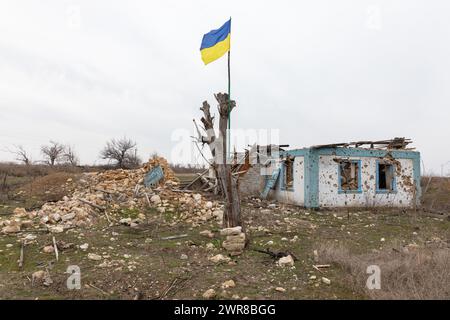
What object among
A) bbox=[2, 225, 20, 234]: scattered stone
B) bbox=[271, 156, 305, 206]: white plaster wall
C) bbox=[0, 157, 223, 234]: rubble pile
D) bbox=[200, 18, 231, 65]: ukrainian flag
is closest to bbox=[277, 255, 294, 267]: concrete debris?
bbox=[0, 157, 223, 234]: rubble pile

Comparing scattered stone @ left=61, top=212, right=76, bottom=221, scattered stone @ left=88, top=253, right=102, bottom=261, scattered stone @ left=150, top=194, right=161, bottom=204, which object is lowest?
scattered stone @ left=88, top=253, right=102, bottom=261

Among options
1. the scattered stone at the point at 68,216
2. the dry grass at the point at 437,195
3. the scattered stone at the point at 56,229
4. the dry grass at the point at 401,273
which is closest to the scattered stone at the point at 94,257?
the scattered stone at the point at 56,229

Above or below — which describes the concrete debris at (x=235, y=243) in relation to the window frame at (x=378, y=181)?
below

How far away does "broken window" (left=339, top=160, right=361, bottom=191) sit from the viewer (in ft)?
48.1

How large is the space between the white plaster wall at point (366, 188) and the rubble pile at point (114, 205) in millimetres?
4869

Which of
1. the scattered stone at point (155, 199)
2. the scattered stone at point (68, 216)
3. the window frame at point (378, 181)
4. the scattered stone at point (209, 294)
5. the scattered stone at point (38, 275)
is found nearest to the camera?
the scattered stone at point (209, 294)

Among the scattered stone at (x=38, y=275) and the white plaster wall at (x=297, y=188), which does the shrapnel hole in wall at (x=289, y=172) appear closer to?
the white plaster wall at (x=297, y=188)

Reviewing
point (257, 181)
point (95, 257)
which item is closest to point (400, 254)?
point (95, 257)

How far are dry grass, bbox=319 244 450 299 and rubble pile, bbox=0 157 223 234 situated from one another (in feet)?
16.5

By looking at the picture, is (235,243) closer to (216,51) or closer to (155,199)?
(216,51)

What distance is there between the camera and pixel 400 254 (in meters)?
6.55

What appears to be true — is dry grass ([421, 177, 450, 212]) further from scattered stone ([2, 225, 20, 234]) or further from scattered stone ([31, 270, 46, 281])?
scattered stone ([2, 225, 20, 234])

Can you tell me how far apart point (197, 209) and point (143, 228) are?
263 centimetres

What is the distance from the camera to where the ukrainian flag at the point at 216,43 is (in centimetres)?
906
